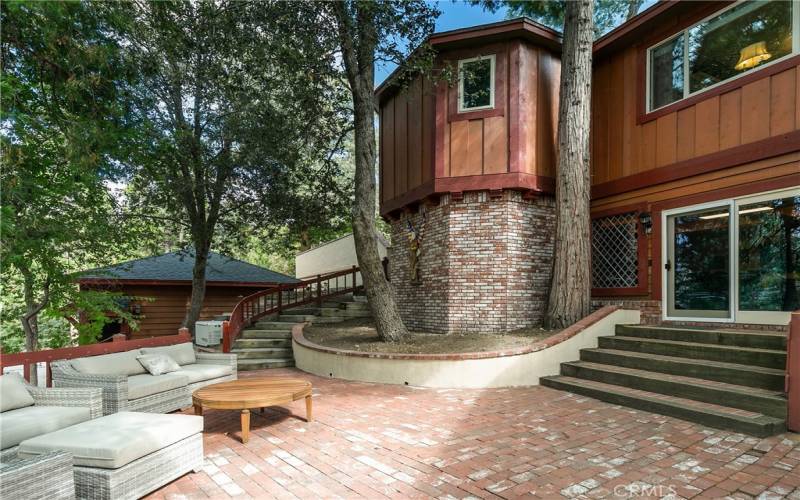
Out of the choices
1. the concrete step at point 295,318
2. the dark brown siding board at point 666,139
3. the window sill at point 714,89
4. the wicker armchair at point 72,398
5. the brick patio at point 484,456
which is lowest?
the brick patio at point 484,456

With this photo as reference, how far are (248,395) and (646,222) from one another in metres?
7.03

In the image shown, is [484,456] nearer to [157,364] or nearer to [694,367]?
[694,367]

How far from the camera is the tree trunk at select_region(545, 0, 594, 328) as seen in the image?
24.9 feet

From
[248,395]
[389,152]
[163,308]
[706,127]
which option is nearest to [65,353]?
[248,395]

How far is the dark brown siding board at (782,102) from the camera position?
5652mm

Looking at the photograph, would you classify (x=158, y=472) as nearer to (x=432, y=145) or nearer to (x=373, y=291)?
(x=373, y=291)

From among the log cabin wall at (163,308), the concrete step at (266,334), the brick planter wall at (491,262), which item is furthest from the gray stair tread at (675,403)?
the log cabin wall at (163,308)

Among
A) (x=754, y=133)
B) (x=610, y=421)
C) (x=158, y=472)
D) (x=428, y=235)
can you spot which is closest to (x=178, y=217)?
(x=428, y=235)

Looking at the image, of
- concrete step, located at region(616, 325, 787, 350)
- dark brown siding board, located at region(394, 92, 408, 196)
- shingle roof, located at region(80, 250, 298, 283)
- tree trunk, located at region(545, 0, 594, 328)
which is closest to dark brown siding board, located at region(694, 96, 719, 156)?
tree trunk, located at region(545, 0, 594, 328)

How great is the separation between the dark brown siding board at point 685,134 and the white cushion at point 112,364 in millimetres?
8646

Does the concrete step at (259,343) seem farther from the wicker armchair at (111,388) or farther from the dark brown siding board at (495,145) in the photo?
the dark brown siding board at (495,145)

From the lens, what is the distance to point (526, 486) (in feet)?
9.79

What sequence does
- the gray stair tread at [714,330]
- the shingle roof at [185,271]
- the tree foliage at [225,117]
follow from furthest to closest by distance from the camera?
the shingle roof at [185,271], the tree foliage at [225,117], the gray stair tread at [714,330]

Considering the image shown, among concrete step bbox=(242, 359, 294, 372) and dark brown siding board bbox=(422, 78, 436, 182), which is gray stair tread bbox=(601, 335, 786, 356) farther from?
concrete step bbox=(242, 359, 294, 372)
